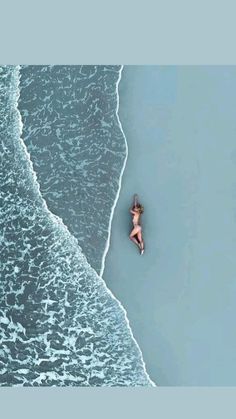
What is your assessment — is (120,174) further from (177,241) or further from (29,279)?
(29,279)

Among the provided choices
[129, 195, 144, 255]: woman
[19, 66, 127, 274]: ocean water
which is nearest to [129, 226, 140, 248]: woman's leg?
[129, 195, 144, 255]: woman

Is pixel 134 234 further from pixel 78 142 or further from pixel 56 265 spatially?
pixel 78 142

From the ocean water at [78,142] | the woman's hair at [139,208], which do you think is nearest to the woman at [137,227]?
the woman's hair at [139,208]

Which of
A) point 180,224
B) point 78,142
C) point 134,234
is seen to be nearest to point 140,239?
point 134,234

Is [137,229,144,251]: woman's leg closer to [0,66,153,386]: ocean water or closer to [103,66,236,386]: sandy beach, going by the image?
[103,66,236,386]: sandy beach

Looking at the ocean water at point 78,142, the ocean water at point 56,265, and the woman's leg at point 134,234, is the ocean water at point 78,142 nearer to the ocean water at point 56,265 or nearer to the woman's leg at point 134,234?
the ocean water at point 56,265

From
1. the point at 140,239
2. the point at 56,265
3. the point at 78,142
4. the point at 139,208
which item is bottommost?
the point at 56,265
